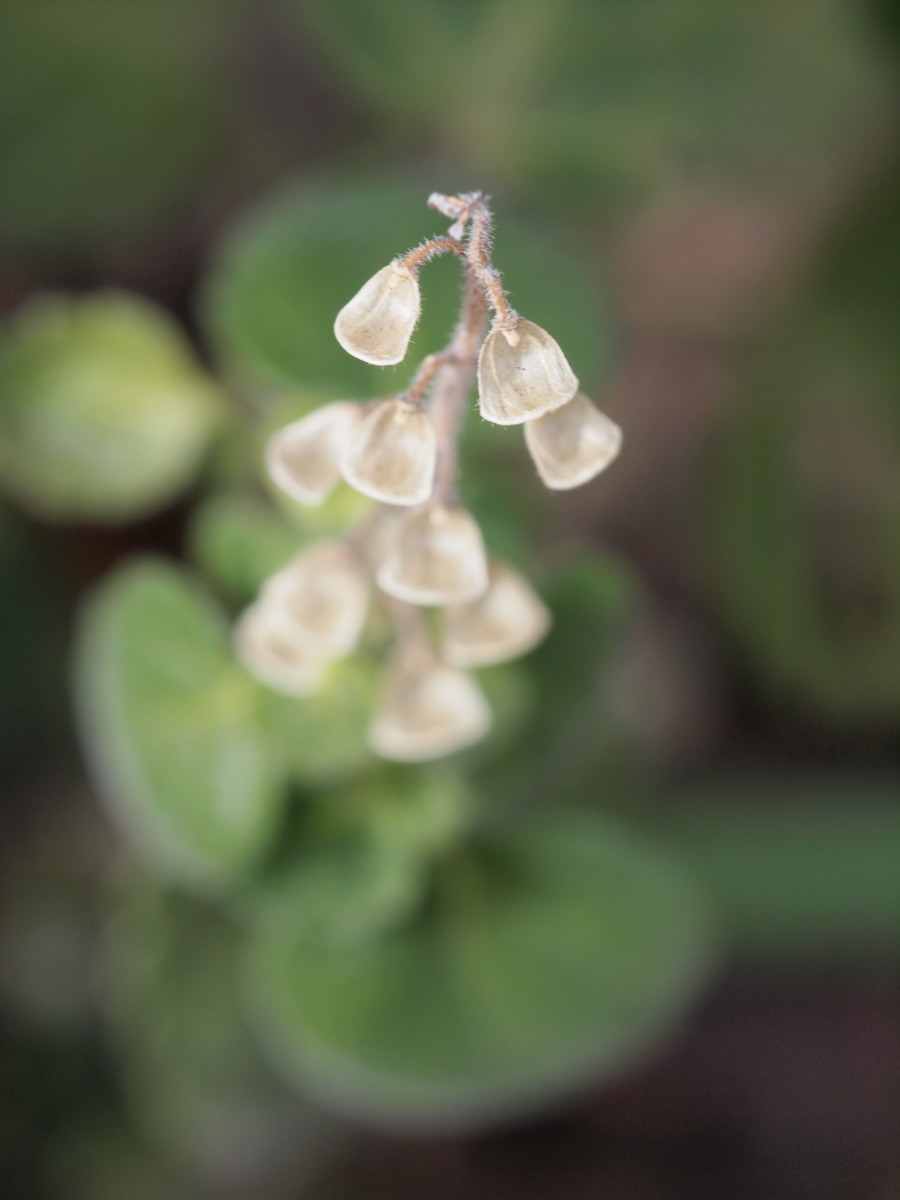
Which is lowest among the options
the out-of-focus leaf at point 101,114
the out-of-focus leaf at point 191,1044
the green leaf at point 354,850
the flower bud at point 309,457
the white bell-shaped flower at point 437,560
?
the out-of-focus leaf at point 191,1044

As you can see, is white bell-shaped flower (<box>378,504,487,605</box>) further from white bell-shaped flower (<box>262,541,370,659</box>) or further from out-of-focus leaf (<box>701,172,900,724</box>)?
out-of-focus leaf (<box>701,172,900,724</box>)

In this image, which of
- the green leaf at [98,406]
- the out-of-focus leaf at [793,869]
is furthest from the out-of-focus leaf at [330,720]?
the out-of-focus leaf at [793,869]

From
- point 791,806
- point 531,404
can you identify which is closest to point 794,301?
point 791,806

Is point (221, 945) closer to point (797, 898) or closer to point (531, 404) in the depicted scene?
point (797, 898)

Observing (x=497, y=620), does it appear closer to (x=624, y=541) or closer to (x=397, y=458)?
(x=397, y=458)

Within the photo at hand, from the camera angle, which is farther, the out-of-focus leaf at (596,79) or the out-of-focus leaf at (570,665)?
the out-of-focus leaf at (596,79)

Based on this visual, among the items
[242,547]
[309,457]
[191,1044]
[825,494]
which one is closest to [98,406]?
[242,547]

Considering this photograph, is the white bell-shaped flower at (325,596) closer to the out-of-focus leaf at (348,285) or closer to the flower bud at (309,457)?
the flower bud at (309,457)
